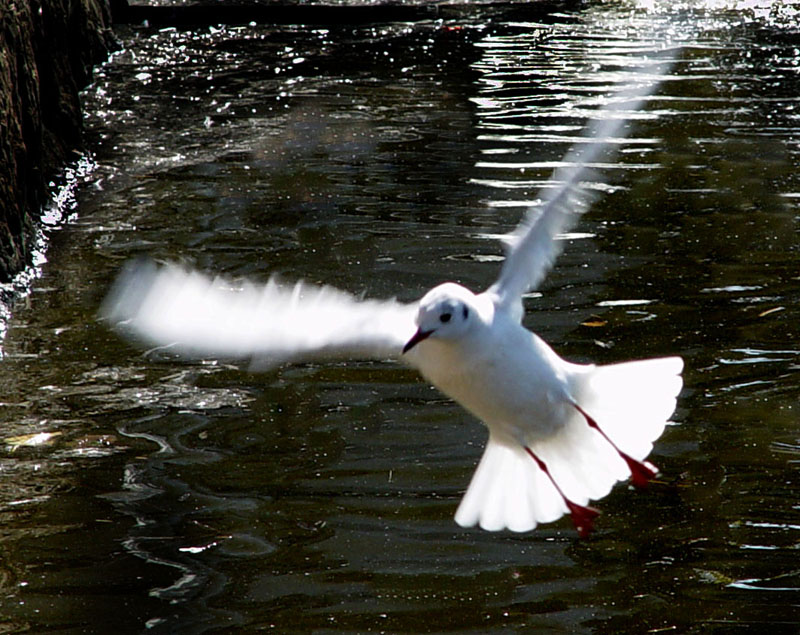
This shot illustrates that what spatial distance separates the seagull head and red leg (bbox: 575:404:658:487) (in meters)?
0.73

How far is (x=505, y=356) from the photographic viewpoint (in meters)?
3.96

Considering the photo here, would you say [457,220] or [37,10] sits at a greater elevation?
[37,10]

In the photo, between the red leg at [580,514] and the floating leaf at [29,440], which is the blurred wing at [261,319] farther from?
the floating leaf at [29,440]

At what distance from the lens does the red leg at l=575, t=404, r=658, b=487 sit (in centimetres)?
417

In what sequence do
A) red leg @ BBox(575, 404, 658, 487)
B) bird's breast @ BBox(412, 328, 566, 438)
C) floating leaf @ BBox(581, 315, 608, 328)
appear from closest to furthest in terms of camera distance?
bird's breast @ BBox(412, 328, 566, 438), red leg @ BBox(575, 404, 658, 487), floating leaf @ BBox(581, 315, 608, 328)

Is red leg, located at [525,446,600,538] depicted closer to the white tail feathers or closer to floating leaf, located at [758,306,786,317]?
the white tail feathers

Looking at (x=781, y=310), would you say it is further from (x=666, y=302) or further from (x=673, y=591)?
(x=673, y=591)

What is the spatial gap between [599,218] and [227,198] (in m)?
2.22

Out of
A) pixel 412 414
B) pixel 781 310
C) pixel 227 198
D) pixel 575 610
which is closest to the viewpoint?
pixel 575 610

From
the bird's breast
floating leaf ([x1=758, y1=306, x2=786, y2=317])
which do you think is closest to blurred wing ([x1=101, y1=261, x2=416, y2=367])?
the bird's breast

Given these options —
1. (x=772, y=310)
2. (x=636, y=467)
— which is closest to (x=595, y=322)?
(x=772, y=310)

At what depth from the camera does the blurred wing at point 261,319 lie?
3.99 m

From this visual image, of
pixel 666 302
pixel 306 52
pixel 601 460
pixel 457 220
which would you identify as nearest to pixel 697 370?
pixel 666 302

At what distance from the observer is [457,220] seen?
7.28 metres
